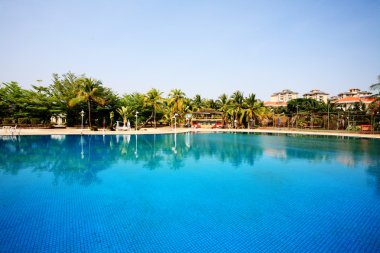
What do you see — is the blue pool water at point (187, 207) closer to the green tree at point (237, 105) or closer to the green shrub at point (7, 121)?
the green shrub at point (7, 121)

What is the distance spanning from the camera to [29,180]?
920 centimetres

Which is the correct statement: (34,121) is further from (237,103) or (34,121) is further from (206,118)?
(237,103)

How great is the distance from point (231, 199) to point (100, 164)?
7.99 metres

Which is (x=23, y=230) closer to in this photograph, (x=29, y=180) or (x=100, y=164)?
(x=29, y=180)

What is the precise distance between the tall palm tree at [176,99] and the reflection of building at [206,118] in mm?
5642

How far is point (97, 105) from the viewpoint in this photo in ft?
133

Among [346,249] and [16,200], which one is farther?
[16,200]

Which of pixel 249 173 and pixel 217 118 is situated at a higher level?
pixel 217 118

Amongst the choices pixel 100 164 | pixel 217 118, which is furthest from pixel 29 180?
pixel 217 118

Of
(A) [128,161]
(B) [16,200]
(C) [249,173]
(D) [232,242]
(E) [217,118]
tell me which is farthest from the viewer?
(E) [217,118]

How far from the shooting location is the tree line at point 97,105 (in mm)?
35188

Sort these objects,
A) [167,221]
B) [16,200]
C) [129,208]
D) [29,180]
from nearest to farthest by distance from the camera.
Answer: [167,221] → [129,208] → [16,200] → [29,180]

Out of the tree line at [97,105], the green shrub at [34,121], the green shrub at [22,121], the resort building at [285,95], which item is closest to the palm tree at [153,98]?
the tree line at [97,105]

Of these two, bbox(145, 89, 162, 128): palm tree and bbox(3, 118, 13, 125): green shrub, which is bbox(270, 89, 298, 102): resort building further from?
bbox(3, 118, 13, 125): green shrub
